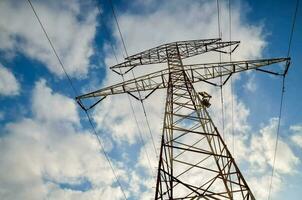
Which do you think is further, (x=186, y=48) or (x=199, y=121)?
(x=186, y=48)

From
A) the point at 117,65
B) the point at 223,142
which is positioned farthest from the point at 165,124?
the point at 117,65

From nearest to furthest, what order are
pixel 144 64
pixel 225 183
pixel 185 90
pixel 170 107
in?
pixel 225 183 < pixel 170 107 < pixel 185 90 < pixel 144 64

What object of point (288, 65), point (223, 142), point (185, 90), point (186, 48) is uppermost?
point (186, 48)

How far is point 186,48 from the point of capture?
1505 cm

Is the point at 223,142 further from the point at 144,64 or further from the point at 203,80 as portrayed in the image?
the point at 144,64

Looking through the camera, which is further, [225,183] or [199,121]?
[199,121]

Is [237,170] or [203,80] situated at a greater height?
[203,80]

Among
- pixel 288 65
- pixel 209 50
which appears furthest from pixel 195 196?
pixel 209 50

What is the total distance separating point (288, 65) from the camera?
10.9m

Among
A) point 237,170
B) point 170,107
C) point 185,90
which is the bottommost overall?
point 237,170

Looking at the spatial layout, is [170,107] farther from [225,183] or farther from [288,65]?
[288,65]

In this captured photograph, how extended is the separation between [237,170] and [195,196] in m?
1.40

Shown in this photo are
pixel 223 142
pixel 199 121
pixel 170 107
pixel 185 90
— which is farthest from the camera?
pixel 185 90

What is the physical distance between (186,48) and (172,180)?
8.80 meters
